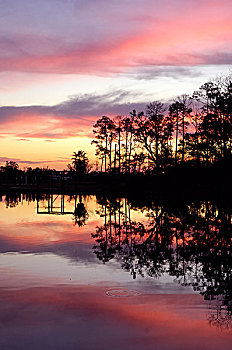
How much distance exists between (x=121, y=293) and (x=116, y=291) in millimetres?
135

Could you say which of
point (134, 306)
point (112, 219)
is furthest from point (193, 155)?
point (134, 306)

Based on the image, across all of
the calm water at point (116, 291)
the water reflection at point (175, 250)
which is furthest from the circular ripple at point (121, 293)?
the water reflection at point (175, 250)

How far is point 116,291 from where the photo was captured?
6.31 m

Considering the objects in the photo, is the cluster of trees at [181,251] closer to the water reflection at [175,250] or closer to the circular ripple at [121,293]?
the water reflection at [175,250]

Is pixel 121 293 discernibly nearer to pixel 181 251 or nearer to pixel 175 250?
pixel 181 251

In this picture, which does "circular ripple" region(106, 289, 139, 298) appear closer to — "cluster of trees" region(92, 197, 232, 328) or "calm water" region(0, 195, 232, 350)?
"calm water" region(0, 195, 232, 350)

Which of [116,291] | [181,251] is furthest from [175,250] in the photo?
[116,291]

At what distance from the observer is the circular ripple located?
606 centimetres

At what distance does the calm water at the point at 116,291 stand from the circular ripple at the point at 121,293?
0.04 feet

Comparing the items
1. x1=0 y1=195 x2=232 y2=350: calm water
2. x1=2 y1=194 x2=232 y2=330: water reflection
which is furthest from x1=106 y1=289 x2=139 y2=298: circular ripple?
x1=2 y1=194 x2=232 y2=330: water reflection

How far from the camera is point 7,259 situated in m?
8.89

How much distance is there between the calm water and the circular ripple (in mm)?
13

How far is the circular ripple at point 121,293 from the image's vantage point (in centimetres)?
606

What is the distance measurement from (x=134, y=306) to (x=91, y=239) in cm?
663
